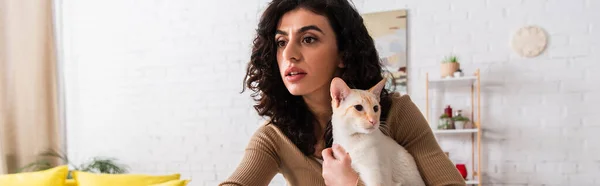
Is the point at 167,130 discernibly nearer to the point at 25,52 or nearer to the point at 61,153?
the point at 61,153

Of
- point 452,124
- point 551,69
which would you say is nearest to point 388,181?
point 452,124

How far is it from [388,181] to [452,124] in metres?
2.64

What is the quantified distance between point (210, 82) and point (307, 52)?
3.16 meters

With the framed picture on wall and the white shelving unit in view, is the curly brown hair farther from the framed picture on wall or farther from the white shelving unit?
the framed picture on wall

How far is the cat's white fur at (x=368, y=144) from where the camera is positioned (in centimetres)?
100

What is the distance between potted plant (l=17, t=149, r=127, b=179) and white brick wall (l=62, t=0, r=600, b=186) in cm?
10

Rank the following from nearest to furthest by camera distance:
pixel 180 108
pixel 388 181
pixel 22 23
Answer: pixel 388 181
pixel 22 23
pixel 180 108

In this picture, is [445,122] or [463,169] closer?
[463,169]

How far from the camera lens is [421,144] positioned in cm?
117

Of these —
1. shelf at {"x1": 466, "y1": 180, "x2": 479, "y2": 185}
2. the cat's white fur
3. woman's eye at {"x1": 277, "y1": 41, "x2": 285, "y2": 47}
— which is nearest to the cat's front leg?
the cat's white fur

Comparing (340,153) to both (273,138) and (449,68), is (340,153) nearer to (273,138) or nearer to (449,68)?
(273,138)

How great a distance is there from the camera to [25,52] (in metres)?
4.07

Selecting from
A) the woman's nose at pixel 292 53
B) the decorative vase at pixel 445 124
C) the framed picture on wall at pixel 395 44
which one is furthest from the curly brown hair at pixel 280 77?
the framed picture on wall at pixel 395 44

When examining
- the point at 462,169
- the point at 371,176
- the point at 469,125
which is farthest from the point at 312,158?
the point at 469,125
